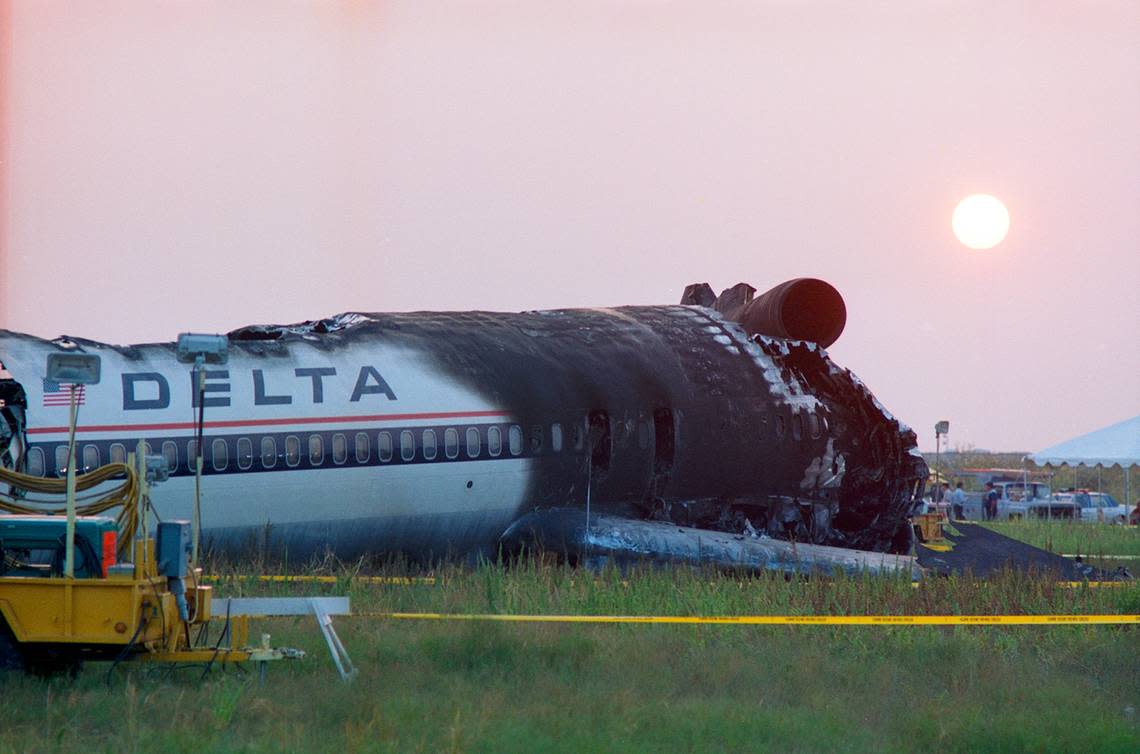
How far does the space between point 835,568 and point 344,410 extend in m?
6.41

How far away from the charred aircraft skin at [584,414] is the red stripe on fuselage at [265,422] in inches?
1.2

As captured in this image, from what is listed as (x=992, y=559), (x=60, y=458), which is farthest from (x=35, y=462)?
(x=992, y=559)

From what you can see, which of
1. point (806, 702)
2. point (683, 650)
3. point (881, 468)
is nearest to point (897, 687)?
point (806, 702)

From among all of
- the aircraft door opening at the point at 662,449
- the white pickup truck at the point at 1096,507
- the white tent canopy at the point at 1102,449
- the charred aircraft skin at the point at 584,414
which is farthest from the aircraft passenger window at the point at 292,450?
the white pickup truck at the point at 1096,507

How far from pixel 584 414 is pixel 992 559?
847 cm

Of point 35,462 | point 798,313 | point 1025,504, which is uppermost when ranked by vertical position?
point 798,313

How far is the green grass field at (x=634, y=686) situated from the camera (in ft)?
31.6

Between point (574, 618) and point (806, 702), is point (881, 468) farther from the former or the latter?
point (806, 702)

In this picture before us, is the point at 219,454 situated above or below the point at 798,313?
below

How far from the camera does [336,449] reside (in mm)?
18562

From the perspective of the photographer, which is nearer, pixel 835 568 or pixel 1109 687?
pixel 1109 687

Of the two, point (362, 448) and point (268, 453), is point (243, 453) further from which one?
point (362, 448)

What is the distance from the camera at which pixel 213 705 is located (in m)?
10.4

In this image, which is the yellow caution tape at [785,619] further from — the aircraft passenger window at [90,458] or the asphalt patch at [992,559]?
the aircraft passenger window at [90,458]
